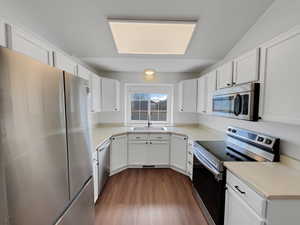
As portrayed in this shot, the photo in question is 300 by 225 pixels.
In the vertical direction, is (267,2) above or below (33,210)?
above

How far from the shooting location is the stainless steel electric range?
1561 millimetres

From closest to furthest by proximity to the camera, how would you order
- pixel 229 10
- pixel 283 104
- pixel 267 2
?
pixel 283 104 → pixel 267 2 → pixel 229 10

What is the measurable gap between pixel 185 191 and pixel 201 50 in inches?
89.8

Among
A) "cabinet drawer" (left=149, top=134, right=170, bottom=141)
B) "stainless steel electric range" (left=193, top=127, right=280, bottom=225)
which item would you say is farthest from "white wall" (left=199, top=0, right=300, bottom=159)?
"cabinet drawer" (left=149, top=134, right=170, bottom=141)

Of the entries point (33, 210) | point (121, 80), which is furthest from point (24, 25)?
point (121, 80)

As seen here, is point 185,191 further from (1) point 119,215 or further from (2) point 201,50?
(2) point 201,50

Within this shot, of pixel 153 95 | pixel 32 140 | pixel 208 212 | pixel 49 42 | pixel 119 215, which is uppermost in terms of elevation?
pixel 49 42

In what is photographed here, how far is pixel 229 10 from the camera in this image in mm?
1870

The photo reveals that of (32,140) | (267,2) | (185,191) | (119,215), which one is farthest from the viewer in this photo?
(185,191)

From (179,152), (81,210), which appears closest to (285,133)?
(179,152)

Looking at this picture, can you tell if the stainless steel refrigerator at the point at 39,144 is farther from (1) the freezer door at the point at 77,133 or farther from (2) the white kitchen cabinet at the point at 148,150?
(2) the white kitchen cabinet at the point at 148,150

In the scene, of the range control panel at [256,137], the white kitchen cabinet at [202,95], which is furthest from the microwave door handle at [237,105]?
the white kitchen cabinet at [202,95]

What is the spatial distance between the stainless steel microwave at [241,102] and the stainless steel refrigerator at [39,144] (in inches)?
59.9

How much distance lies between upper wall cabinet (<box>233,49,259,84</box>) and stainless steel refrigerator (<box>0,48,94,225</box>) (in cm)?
161
